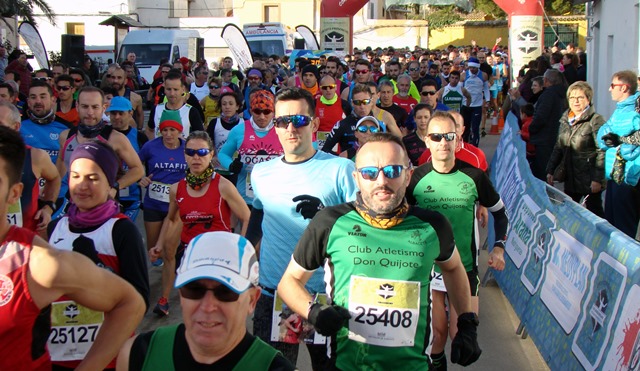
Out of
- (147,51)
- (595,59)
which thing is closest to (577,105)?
(595,59)

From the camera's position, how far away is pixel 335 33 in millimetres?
25422

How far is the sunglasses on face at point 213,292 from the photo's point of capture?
231 cm

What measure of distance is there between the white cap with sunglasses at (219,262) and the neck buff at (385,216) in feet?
3.57

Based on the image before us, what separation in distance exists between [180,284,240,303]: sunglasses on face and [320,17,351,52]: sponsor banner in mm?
23482

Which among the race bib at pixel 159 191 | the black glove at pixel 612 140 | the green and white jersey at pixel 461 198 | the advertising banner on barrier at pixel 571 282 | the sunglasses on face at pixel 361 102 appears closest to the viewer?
the advertising banner on barrier at pixel 571 282

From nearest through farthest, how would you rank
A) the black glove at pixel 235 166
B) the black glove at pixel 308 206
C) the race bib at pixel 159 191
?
the black glove at pixel 308 206, the black glove at pixel 235 166, the race bib at pixel 159 191

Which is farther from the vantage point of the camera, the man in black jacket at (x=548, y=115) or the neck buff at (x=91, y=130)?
the man in black jacket at (x=548, y=115)

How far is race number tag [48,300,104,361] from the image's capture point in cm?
354

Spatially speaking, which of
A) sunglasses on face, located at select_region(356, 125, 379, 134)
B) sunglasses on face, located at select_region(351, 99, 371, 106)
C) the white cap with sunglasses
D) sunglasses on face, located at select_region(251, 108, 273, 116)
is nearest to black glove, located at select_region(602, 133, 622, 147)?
sunglasses on face, located at select_region(356, 125, 379, 134)

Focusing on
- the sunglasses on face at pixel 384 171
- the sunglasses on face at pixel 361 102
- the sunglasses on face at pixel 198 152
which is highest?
the sunglasses on face at pixel 361 102

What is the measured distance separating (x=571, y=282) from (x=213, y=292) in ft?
11.8

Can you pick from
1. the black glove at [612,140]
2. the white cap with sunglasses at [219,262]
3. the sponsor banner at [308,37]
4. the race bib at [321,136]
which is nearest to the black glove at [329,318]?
the white cap with sunglasses at [219,262]

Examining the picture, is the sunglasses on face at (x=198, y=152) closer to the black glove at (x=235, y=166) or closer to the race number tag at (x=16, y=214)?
the black glove at (x=235, y=166)

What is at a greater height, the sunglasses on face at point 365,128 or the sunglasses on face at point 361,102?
the sunglasses on face at point 361,102
